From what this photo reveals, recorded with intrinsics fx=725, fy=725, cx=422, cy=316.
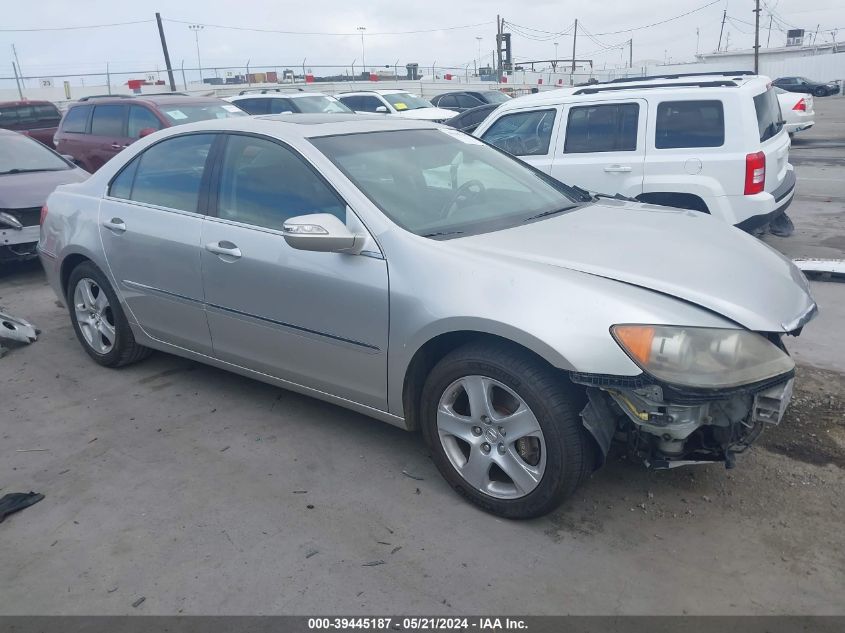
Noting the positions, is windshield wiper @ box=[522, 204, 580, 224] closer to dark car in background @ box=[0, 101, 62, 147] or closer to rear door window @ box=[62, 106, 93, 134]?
rear door window @ box=[62, 106, 93, 134]

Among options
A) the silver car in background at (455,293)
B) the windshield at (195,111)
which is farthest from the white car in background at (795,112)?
the silver car in background at (455,293)

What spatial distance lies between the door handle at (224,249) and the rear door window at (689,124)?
14.7 ft

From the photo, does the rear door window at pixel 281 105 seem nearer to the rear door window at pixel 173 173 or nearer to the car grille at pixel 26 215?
the car grille at pixel 26 215

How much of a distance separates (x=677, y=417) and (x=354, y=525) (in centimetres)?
144

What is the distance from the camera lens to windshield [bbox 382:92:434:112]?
18.0m

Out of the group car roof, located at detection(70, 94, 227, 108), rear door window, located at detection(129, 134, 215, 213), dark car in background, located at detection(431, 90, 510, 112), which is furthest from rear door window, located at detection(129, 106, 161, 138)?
dark car in background, located at detection(431, 90, 510, 112)

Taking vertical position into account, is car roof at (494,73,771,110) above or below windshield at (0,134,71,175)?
above

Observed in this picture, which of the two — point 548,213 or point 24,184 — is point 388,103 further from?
point 548,213

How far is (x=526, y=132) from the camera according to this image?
303 inches

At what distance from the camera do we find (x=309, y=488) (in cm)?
350

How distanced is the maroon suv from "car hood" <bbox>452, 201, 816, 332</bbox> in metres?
8.31

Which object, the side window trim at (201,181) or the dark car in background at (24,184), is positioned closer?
the side window trim at (201,181)

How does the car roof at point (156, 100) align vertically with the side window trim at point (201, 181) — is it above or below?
above

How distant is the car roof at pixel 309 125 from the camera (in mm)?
3959
